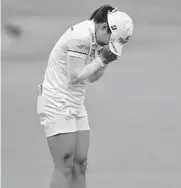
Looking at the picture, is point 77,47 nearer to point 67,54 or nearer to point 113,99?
point 67,54

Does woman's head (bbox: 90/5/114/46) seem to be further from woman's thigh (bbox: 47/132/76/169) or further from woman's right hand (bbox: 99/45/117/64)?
woman's thigh (bbox: 47/132/76/169)

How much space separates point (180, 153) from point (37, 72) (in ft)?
5.45

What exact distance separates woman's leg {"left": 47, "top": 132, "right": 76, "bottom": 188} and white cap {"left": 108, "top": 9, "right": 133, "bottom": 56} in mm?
527

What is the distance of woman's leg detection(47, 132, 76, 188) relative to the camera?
13.9 ft

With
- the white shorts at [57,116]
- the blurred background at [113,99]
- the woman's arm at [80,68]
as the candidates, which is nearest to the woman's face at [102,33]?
the woman's arm at [80,68]

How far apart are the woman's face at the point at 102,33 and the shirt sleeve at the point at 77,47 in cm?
9

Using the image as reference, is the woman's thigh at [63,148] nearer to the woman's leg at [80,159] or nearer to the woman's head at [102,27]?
the woman's leg at [80,159]

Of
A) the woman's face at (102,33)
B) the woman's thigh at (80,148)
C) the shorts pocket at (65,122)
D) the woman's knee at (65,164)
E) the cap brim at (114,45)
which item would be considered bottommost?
the woman's knee at (65,164)

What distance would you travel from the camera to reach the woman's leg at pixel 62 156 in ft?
13.9

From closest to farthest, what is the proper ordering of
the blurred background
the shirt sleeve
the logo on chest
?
the shirt sleeve → the logo on chest → the blurred background

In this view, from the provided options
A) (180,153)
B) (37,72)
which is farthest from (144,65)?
(180,153)

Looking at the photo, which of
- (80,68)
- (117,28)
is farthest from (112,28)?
(80,68)

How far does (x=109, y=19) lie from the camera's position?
4.17m

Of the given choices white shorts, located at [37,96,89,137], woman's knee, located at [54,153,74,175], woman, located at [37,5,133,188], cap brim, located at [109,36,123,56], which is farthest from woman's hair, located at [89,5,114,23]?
woman's knee, located at [54,153,74,175]
